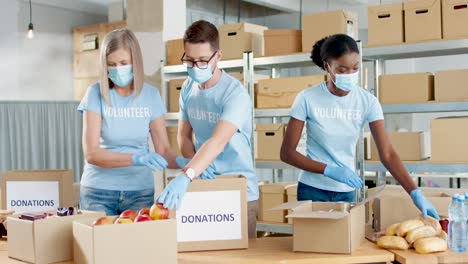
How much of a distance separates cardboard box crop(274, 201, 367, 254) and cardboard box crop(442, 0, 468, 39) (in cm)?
221

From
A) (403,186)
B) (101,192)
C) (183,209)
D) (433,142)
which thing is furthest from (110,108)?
(433,142)

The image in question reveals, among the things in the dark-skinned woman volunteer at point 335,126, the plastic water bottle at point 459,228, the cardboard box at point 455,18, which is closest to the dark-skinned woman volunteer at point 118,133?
the dark-skinned woman volunteer at point 335,126

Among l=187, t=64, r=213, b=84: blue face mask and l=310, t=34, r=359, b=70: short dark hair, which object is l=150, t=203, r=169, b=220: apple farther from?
l=310, t=34, r=359, b=70: short dark hair

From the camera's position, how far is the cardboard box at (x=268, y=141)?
469 cm

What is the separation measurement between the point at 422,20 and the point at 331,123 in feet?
5.76

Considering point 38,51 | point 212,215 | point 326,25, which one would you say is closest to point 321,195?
point 212,215

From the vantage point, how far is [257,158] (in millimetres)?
4801

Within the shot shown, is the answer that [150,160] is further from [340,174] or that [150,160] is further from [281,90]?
[281,90]

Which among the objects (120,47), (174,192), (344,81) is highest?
(120,47)

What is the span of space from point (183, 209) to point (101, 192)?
1.64 ft

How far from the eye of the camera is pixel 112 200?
256cm

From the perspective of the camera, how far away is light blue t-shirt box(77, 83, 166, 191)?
2.54 m

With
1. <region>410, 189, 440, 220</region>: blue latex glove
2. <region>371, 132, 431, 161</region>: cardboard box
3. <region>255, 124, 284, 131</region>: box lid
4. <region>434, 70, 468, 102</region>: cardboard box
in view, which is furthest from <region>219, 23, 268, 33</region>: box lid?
<region>410, 189, 440, 220</region>: blue latex glove

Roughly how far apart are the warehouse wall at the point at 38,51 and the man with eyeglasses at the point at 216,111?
5.54 metres
